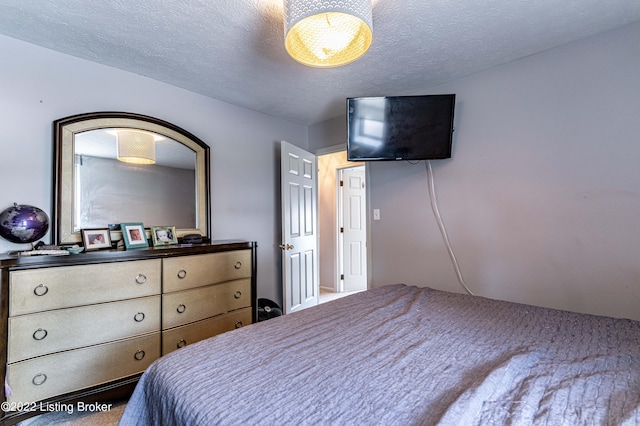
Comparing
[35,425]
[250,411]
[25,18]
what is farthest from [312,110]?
[35,425]

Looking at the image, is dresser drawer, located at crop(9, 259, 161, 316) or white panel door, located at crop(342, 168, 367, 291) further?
white panel door, located at crop(342, 168, 367, 291)

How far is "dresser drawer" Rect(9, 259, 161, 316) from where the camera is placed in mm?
1500

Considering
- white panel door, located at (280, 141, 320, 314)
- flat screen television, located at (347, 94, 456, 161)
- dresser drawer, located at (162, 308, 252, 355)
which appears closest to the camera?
dresser drawer, located at (162, 308, 252, 355)

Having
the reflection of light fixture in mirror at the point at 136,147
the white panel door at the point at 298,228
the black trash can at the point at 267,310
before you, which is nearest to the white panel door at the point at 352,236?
the white panel door at the point at 298,228

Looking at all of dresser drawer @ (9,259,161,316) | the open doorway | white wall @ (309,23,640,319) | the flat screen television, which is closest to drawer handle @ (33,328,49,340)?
dresser drawer @ (9,259,161,316)

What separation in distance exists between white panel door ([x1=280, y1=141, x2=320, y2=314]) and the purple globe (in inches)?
73.5

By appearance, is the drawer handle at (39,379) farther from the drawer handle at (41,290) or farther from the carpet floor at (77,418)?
the drawer handle at (41,290)

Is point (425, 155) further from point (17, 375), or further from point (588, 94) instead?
point (17, 375)

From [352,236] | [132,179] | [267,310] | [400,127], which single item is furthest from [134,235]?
[352,236]

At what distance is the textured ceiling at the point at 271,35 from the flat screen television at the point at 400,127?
0.21 metres

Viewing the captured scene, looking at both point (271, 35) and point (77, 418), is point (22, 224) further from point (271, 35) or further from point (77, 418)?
point (271, 35)

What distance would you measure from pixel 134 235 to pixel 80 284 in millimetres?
575

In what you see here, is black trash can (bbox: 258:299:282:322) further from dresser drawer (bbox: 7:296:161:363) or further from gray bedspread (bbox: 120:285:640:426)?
gray bedspread (bbox: 120:285:640:426)

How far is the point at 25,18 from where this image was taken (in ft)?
5.50
